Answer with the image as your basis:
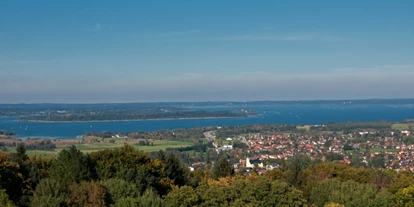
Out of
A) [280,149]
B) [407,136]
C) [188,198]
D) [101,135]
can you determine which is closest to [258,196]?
[188,198]

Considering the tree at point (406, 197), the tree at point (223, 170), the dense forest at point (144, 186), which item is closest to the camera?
the dense forest at point (144, 186)

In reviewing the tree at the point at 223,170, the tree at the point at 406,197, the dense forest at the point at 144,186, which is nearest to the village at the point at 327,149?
the tree at the point at 223,170

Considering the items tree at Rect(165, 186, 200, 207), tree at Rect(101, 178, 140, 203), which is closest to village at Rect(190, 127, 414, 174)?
tree at Rect(101, 178, 140, 203)

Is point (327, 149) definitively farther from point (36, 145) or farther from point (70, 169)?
point (70, 169)

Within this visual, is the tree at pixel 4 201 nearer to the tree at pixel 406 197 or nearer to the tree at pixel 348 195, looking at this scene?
the tree at pixel 348 195

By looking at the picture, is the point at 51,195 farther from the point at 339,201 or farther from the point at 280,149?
the point at 280,149

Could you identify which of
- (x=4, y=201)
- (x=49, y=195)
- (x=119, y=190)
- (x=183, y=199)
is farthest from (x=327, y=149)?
(x=4, y=201)

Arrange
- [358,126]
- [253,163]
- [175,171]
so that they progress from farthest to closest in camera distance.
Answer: [358,126] → [253,163] → [175,171]

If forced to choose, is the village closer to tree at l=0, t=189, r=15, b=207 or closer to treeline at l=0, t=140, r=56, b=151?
treeline at l=0, t=140, r=56, b=151
